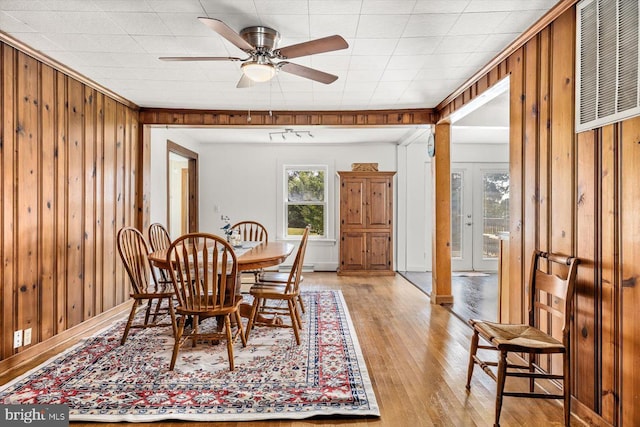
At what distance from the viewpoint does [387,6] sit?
2223 mm

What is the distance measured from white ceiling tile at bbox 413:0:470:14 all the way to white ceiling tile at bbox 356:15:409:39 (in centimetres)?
12

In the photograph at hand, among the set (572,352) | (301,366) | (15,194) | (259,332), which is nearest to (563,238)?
(572,352)

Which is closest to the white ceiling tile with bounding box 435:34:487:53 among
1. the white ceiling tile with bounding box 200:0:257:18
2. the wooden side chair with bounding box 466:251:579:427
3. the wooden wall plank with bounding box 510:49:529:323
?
the wooden wall plank with bounding box 510:49:529:323

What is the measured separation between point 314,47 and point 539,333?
6.86 ft

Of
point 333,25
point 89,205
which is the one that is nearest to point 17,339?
point 89,205

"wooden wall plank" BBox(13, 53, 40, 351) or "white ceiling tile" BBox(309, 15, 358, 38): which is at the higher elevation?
"white ceiling tile" BBox(309, 15, 358, 38)

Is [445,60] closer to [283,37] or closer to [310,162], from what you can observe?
[283,37]

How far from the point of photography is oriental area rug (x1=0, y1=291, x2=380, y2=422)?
82.5 inches

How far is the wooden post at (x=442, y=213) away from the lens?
4609mm

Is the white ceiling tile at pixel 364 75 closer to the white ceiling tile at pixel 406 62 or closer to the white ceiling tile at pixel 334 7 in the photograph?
the white ceiling tile at pixel 406 62

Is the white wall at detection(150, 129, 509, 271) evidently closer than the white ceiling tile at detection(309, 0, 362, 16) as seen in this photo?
No

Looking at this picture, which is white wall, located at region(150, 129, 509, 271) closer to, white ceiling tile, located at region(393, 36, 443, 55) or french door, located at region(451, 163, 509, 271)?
french door, located at region(451, 163, 509, 271)

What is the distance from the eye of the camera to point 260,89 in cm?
381

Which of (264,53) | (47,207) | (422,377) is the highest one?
(264,53)
